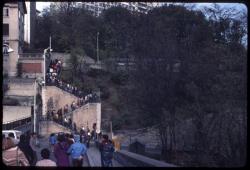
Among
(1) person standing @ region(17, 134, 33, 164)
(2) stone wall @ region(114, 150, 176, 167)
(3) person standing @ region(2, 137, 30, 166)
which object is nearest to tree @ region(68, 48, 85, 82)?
(1) person standing @ region(17, 134, 33, 164)

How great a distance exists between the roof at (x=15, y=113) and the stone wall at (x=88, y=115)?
2.18m

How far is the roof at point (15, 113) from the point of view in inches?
851

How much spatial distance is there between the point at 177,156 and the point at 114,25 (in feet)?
54.4

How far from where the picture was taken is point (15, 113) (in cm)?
2255

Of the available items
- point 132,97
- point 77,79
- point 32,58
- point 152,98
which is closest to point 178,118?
point 152,98

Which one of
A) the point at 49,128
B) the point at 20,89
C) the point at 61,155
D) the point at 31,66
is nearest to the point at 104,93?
the point at 49,128

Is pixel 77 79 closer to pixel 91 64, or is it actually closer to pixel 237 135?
pixel 91 64

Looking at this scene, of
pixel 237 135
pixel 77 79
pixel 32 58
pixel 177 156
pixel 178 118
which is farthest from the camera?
pixel 32 58

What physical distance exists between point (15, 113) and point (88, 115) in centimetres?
347

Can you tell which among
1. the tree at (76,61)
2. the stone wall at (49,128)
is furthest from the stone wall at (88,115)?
the tree at (76,61)

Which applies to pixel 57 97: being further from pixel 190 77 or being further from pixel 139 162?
pixel 139 162

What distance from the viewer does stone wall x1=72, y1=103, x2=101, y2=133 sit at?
22.9 metres

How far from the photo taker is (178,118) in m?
13.8

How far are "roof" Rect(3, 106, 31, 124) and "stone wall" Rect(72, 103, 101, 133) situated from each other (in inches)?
86.0
